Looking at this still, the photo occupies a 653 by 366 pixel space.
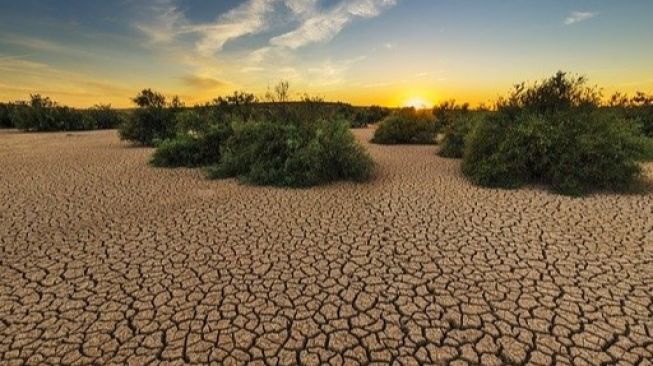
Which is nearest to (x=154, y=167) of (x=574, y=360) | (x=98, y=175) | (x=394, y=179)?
(x=98, y=175)

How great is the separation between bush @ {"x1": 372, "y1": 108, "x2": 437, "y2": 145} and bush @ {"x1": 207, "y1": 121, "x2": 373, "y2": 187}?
695cm

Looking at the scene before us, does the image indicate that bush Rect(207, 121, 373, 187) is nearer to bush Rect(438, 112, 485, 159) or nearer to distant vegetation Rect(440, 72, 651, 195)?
distant vegetation Rect(440, 72, 651, 195)

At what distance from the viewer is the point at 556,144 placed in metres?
8.49

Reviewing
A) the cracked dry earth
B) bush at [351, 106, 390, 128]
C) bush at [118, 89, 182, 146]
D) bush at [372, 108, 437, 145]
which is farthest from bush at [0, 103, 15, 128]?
bush at [372, 108, 437, 145]

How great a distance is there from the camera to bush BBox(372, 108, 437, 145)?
1672 cm

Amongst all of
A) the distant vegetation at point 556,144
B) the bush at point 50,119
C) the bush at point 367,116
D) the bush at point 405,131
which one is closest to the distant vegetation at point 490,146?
the distant vegetation at point 556,144

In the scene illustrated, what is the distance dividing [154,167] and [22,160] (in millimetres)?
5025

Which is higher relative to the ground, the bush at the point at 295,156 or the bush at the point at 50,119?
the bush at the point at 50,119

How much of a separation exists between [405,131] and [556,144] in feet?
27.9

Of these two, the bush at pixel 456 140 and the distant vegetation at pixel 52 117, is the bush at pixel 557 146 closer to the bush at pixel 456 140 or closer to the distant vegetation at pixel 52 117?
the bush at pixel 456 140

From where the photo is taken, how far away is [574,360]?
2.87 metres

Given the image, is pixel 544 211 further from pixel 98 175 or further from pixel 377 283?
pixel 98 175

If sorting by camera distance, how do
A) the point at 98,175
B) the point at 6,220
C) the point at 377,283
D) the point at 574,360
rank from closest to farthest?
the point at 574,360, the point at 377,283, the point at 6,220, the point at 98,175

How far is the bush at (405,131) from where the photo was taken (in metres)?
16.7
